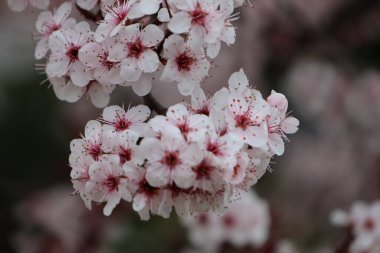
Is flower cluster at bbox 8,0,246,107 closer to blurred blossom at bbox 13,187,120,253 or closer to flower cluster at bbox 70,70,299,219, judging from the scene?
flower cluster at bbox 70,70,299,219

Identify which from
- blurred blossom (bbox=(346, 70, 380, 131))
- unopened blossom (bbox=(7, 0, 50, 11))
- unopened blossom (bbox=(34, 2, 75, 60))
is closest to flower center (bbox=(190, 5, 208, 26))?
unopened blossom (bbox=(34, 2, 75, 60))

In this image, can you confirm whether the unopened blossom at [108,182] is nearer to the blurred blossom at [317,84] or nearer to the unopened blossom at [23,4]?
the unopened blossom at [23,4]

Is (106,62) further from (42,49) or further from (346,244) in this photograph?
(346,244)

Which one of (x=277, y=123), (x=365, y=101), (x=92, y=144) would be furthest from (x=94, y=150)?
(x=365, y=101)

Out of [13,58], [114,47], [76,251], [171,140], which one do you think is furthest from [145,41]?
[13,58]

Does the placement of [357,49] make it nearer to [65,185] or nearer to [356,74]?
[356,74]
